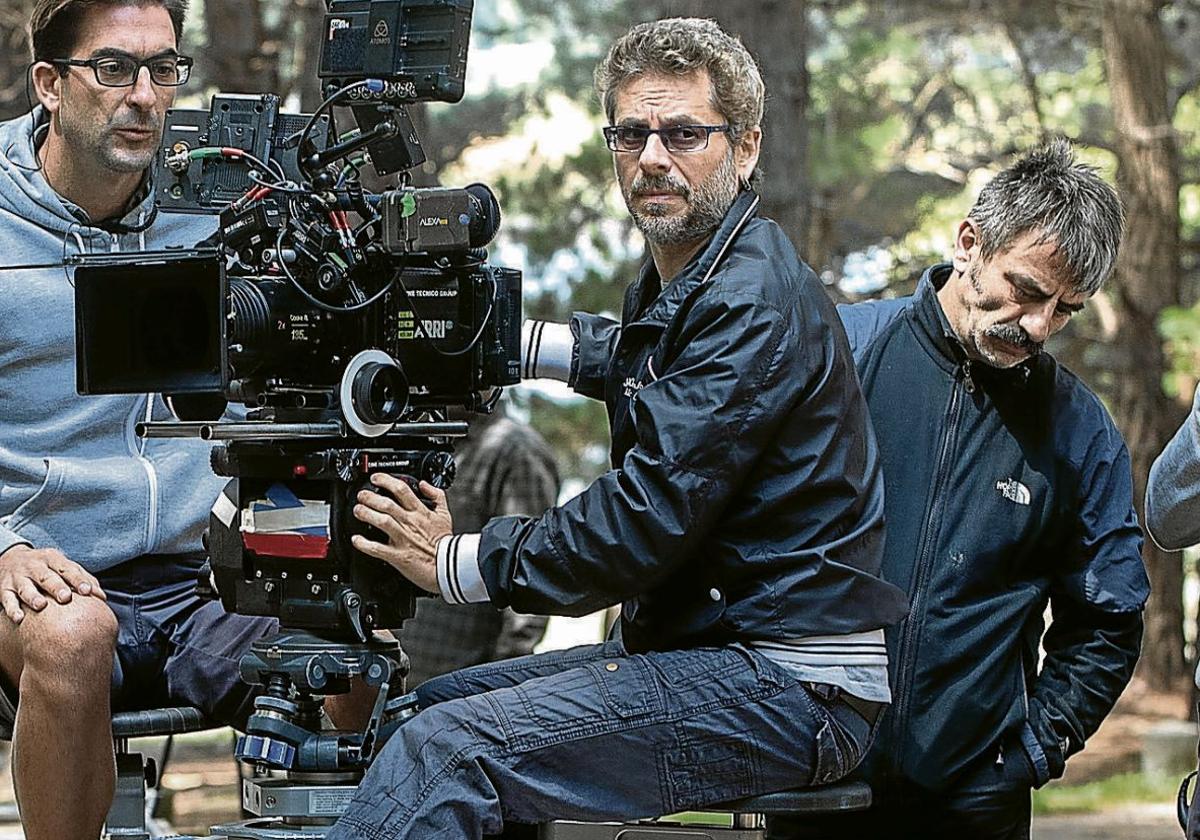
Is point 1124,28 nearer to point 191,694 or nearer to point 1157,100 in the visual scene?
point 1157,100

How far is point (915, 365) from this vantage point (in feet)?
12.0

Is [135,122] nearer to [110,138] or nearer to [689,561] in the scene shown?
[110,138]

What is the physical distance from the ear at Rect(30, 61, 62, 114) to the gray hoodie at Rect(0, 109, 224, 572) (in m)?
0.17

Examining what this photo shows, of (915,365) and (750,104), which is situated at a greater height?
(750,104)

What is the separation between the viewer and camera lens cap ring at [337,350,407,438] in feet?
10.0

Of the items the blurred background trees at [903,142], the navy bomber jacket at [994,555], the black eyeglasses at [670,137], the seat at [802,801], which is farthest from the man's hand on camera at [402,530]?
the blurred background trees at [903,142]

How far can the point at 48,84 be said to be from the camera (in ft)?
13.1

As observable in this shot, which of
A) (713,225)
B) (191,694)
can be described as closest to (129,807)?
(191,694)

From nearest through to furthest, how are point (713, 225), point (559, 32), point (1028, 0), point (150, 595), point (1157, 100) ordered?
1. point (713, 225)
2. point (150, 595)
3. point (1157, 100)
4. point (1028, 0)
5. point (559, 32)

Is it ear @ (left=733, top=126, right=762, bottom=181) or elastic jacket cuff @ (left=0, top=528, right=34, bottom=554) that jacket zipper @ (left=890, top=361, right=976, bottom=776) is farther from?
elastic jacket cuff @ (left=0, top=528, right=34, bottom=554)

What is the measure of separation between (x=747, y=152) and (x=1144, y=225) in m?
7.40

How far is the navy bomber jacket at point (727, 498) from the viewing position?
2930 mm

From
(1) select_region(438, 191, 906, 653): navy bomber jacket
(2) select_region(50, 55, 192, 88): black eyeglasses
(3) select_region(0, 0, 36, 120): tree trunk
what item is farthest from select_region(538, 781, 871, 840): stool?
(3) select_region(0, 0, 36, 120): tree trunk

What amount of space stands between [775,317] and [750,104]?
485 millimetres
